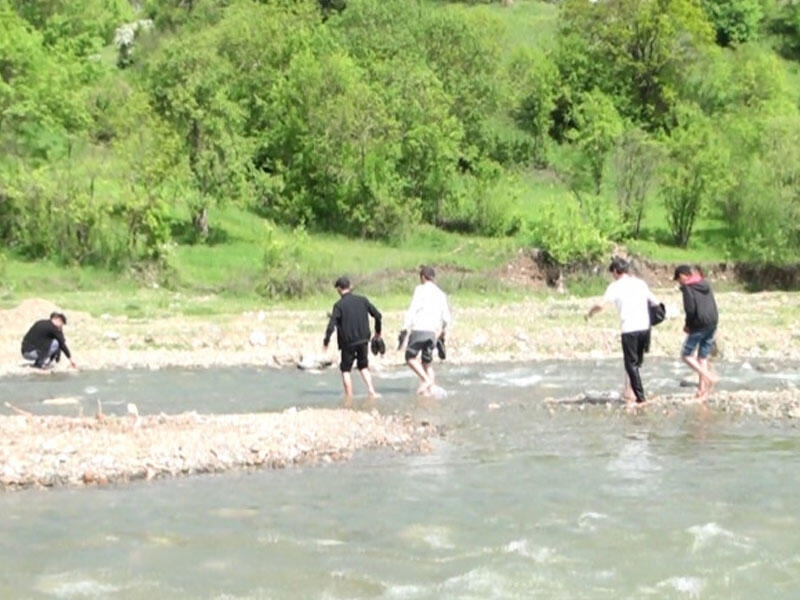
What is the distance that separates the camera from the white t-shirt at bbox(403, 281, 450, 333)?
72.8 ft

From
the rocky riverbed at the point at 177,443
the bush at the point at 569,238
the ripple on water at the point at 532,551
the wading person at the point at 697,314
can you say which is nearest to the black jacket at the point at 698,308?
the wading person at the point at 697,314

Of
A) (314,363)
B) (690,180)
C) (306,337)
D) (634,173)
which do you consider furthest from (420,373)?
(690,180)

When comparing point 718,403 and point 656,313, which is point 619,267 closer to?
point 656,313

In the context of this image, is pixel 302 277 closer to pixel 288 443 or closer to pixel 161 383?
pixel 161 383

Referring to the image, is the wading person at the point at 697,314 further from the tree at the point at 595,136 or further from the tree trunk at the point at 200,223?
the tree at the point at 595,136

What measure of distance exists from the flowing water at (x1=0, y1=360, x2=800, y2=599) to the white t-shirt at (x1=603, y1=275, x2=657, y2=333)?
148 centimetres

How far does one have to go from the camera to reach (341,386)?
25750 millimetres

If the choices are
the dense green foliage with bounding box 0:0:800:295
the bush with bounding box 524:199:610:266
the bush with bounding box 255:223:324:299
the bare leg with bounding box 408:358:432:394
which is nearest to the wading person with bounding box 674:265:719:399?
the bare leg with bounding box 408:358:432:394

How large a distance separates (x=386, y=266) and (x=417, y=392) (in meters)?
26.5

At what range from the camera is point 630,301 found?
20.4 meters

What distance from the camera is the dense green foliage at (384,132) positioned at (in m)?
49.7

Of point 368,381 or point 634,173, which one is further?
point 634,173

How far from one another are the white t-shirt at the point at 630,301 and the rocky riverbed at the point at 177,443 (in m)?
3.67

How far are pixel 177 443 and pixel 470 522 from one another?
5.00 meters
